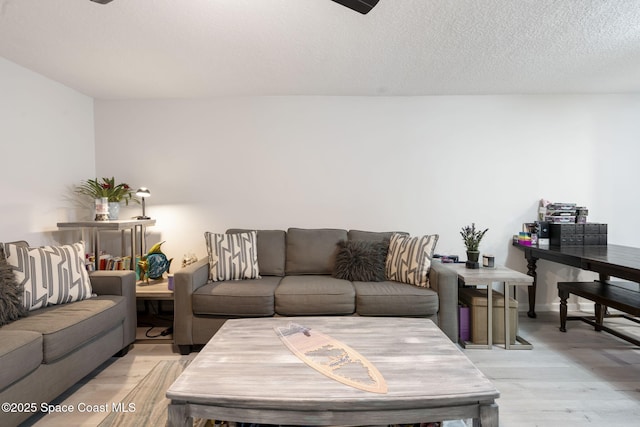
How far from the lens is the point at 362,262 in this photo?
9.36 feet

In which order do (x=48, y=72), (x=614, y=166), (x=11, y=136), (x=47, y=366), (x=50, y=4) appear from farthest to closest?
(x=614, y=166), (x=48, y=72), (x=11, y=136), (x=50, y=4), (x=47, y=366)

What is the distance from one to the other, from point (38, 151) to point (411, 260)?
3.49 m

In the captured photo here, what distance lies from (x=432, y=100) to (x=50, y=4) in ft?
10.6

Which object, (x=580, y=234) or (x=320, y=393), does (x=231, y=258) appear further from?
(x=580, y=234)

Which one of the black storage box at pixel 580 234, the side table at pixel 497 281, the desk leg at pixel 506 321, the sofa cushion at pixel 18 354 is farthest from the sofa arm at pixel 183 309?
the black storage box at pixel 580 234

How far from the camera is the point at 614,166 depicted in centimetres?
337

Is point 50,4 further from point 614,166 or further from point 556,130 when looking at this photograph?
point 614,166

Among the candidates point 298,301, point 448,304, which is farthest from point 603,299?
point 298,301

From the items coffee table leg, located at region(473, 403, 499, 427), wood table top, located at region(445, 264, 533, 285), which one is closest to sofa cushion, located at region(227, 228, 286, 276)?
wood table top, located at region(445, 264, 533, 285)

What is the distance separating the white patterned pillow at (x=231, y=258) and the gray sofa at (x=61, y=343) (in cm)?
66

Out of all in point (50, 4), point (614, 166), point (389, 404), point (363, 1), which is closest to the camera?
point (389, 404)

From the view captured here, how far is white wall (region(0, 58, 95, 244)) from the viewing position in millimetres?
2547

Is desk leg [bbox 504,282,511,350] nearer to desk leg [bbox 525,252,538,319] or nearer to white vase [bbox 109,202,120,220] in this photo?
desk leg [bbox 525,252,538,319]

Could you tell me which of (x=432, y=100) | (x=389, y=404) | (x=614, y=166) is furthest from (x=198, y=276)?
(x=614, y=166)
